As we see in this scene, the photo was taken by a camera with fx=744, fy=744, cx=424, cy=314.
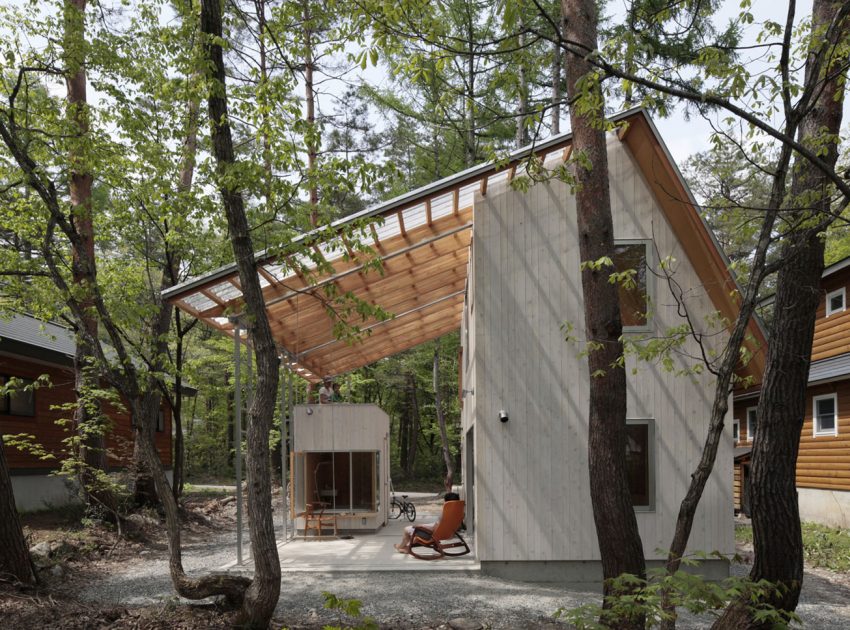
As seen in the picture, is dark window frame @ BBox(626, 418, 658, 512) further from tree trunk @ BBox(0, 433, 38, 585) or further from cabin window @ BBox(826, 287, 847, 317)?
cabin window @ BBox(826, 287, 847, 317)

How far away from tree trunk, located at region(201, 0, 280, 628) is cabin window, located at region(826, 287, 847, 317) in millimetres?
14354

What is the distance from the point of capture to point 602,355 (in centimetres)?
672

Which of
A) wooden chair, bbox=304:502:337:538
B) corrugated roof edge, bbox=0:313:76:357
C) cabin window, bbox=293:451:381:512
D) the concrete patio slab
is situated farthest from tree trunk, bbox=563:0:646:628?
corrugated roof edge, bbox=0:313:76:357

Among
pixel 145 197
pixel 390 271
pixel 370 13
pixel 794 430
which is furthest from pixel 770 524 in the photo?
pixel 145 197

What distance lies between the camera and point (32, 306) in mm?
10359

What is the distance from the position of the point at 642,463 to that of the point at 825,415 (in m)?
8.60

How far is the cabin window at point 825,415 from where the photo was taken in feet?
51.6

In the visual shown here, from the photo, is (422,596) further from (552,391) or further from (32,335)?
(32,335)

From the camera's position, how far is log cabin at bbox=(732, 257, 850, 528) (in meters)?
14.9

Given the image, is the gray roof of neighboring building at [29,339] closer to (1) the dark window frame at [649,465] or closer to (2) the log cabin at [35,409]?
(2) the log cabin at [35,409]

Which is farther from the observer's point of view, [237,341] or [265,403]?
[237,341]

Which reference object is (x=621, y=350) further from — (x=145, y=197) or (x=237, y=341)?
(x=145, y=197)

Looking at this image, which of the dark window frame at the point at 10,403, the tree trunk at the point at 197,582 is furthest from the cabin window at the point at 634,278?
the dark window frame at the point at 10,403

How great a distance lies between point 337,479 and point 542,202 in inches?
289
